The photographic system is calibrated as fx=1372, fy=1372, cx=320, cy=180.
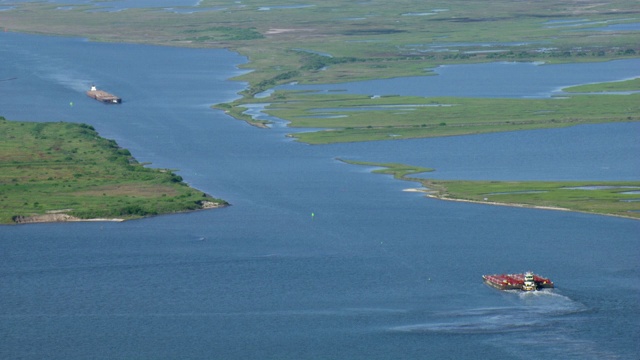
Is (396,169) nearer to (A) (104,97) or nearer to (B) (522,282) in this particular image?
(B) (522,282)

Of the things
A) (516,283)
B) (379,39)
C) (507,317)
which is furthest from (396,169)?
(379,39)

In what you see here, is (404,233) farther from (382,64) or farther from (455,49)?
(455,49)

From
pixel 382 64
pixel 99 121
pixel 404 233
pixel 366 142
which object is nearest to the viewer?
pixel 404 233

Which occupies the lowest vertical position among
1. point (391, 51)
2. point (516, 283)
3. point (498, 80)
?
point (391, 51)

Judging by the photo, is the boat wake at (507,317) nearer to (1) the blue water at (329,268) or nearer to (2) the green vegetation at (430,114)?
(1) the blue water at (329,268)

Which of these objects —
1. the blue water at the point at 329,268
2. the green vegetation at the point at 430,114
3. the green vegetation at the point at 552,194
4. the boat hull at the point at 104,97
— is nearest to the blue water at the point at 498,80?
the green vegetation at the point at 430,114

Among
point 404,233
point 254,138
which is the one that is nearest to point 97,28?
point 254,138
